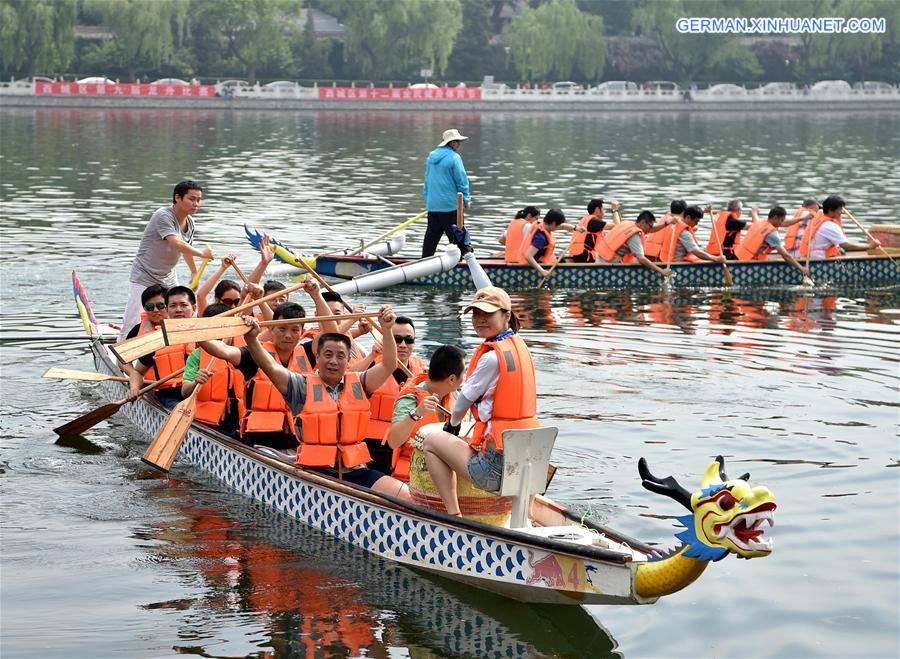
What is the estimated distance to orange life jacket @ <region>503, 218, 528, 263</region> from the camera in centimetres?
2016

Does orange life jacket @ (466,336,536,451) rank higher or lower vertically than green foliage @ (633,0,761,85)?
lower

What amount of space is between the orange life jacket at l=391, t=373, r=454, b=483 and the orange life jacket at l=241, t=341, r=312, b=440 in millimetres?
1039

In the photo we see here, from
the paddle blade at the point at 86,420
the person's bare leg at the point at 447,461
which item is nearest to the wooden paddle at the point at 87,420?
the paddle blade at the point at 86,420

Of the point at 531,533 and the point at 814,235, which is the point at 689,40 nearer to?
the point at 814,235

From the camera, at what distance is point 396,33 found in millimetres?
80688

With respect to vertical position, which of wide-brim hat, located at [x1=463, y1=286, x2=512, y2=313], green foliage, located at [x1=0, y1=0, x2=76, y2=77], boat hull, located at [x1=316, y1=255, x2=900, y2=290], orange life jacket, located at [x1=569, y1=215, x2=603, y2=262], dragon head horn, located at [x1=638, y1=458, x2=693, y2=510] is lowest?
boat hull, located at [x1=316, y1=255, x2=900, y2=290]

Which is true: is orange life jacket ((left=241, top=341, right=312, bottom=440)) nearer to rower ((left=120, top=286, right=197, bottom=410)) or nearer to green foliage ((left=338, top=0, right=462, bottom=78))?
rower ((left=120, top=286, right=197, bottom=410))

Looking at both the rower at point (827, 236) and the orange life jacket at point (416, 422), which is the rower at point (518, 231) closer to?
the rower at point (827, 236)

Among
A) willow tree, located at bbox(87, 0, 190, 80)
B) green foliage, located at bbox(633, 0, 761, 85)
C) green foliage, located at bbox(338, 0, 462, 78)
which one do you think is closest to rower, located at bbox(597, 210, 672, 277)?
willow tree, located at bbox(87, 0, 190, 80)

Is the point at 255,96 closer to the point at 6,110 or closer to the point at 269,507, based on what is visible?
the point at 6,110

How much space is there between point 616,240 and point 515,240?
1.55 meters

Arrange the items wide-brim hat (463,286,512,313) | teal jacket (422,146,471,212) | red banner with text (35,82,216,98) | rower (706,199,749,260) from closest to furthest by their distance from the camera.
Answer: wide-brim hat (463,286,512,313) < teal jacket (422,146,471,212) < rower (706,199,749,260) < red banner with text (35,82,216,98)

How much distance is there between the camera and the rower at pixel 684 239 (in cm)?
2031

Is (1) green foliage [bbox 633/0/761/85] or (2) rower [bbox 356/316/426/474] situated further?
(1) green foliage [bbox 633/0/761/85]
